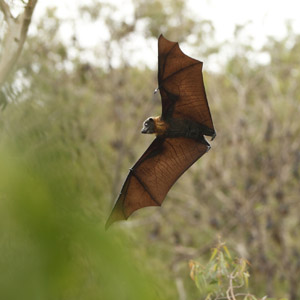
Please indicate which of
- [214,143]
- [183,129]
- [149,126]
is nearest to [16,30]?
[149,126]

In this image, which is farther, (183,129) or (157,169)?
(157,169)

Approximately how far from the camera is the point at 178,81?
2779 mm

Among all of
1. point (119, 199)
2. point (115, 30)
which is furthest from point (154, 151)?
point (115, 30)

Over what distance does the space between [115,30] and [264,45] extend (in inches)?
130

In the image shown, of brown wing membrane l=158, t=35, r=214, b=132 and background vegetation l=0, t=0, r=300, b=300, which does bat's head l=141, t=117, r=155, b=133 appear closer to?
brown wing membrane l=158, t=35, r=214, b=132

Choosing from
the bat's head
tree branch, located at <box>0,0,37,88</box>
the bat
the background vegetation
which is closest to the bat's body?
the bat

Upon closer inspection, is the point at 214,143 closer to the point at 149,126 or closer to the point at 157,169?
the point at 157,169

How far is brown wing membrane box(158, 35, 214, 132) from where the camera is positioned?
2617 mm

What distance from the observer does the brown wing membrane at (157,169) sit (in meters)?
2.83

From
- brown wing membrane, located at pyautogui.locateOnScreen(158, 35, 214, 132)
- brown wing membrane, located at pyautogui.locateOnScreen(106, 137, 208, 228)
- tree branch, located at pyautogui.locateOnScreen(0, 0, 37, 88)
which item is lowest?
brown wing membrane, located at pyautogui.locateOnScreen(106, 137, 208, 228)

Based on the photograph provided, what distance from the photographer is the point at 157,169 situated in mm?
3031

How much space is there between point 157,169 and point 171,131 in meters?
0.45

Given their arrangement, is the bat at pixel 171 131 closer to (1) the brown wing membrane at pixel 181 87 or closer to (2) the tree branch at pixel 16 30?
(1) the brown wing membrane at pixel 181 87

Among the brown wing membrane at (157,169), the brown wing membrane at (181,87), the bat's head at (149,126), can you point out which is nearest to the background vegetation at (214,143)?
the brown wing membrane at (157,169)
